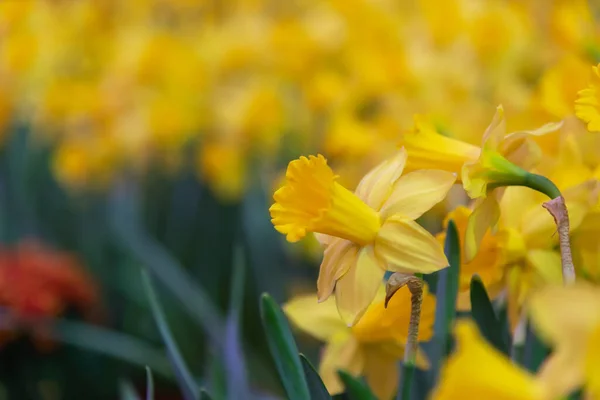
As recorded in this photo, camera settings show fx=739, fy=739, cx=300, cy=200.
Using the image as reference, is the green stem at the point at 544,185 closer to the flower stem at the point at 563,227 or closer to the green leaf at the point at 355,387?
the flower stem at the point at 563,227

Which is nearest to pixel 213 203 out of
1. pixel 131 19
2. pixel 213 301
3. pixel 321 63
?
pixel 213 301

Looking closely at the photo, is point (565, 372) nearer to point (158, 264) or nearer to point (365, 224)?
point (365, 224)

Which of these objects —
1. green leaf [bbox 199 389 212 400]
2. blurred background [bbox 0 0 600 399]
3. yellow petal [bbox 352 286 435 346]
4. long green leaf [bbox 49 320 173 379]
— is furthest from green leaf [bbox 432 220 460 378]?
long green leaf [bbox 49 320 173 379]

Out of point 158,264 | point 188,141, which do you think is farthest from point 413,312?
point 188,141

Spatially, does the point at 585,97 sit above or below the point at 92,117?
above

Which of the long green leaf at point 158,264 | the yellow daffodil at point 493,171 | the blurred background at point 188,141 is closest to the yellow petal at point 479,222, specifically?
the yellow daffodil at point 493,171

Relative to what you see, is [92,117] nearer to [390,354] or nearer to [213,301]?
[213,301]
